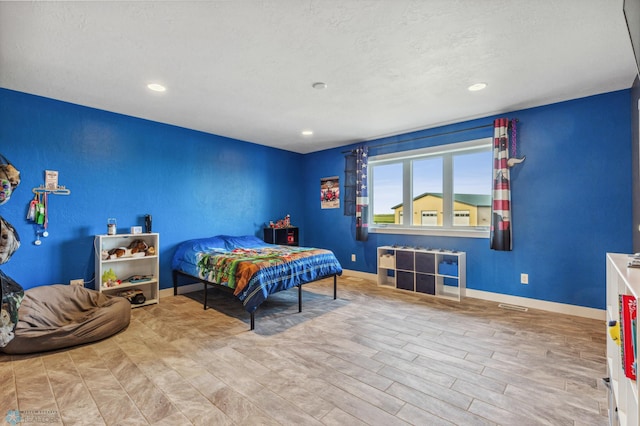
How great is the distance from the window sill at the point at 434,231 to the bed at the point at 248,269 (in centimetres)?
141

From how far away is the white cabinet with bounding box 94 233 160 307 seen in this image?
3.43 metres

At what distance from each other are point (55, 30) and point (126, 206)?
2.22m

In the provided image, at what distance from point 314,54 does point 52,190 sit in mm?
3231

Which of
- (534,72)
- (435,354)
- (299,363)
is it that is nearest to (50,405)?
(299,363)

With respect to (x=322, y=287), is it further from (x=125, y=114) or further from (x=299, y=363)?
(x=125, y=114)

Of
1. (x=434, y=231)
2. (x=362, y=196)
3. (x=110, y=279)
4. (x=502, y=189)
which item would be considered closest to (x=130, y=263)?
(x=110, y=279)

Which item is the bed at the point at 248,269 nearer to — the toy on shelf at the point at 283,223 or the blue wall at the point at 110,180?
the blue wall at the point at 110,180

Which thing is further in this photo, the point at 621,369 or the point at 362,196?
the point at 362,196

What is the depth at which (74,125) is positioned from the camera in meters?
3.39

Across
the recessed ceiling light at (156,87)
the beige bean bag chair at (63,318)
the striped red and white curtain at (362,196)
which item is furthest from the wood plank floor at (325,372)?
the recessed ceiling light at (156,87)

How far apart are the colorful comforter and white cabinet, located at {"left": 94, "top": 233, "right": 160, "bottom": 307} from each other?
351 mm

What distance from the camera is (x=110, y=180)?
3662 mm

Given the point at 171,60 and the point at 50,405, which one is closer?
the point at 50,405

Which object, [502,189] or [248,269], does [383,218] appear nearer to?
[502,189]
